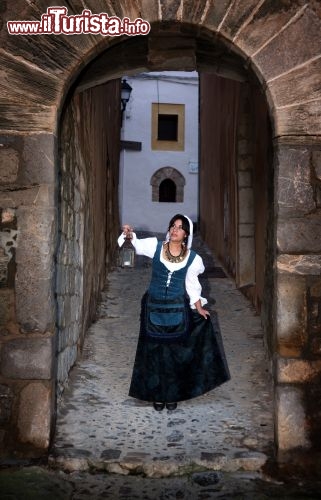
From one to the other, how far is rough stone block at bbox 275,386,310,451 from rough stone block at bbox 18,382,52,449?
1.32 metres

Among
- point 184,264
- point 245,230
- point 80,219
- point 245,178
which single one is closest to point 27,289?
point 184,264

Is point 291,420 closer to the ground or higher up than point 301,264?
closer to the ground

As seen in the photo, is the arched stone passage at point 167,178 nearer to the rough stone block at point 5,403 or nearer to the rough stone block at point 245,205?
the rough stone block at point 245,205

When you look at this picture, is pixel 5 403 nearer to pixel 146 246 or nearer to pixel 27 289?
pixel 27 289

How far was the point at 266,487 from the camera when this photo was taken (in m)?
2.74

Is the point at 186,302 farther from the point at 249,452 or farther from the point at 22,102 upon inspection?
the point at 22,102

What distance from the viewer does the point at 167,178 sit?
54.8 ft

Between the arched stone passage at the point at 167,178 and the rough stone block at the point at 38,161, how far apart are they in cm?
1348

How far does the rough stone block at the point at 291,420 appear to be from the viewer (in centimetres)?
294

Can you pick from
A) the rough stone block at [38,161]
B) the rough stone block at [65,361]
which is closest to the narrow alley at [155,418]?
the rough stone block at [65,361]

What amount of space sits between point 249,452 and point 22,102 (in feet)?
7.98

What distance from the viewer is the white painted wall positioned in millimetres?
16266

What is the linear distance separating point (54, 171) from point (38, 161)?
0.35ft

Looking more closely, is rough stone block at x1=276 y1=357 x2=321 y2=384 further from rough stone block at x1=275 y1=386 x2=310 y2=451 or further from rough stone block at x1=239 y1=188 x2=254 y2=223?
rough stone block at x1=239 y1=188 x2=254 y2=223
